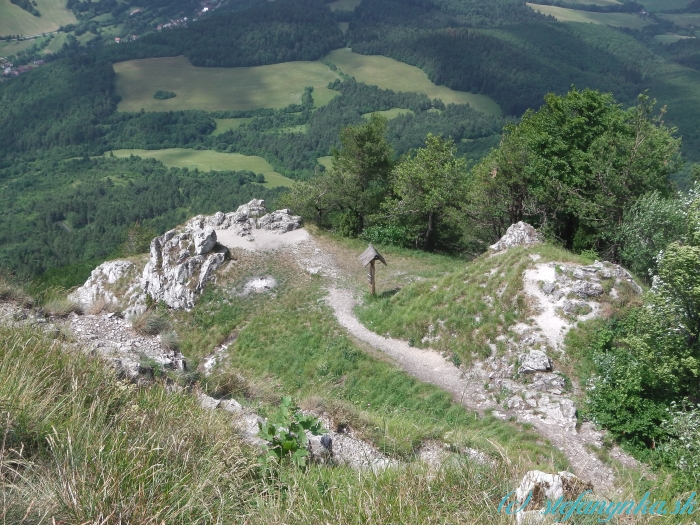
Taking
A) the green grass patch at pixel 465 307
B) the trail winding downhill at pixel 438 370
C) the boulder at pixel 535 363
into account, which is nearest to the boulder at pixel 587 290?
the trail winding downhill at pixel 438 370

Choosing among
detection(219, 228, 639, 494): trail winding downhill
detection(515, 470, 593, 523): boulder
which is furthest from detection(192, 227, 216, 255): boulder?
detection(515, 470, 593, 523): boulder

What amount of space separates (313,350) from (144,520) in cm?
1822

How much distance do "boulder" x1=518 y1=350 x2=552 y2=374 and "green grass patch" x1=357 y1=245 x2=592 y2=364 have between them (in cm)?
163

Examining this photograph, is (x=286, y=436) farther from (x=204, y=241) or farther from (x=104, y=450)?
(x=204, y=241)

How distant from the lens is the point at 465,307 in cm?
2148

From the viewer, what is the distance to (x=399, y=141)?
577 feet

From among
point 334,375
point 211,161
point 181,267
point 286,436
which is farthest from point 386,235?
point 211,161

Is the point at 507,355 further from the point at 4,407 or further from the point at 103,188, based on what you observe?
the point at 103,188

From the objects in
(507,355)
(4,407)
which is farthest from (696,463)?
(4,407)

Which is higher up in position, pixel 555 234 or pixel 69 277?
pixel 555 234

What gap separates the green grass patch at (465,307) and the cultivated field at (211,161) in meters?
135

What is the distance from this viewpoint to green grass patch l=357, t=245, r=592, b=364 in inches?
797

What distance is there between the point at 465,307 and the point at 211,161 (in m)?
170

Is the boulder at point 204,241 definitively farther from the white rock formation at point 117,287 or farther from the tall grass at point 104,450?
the tall grass at point 104,450
